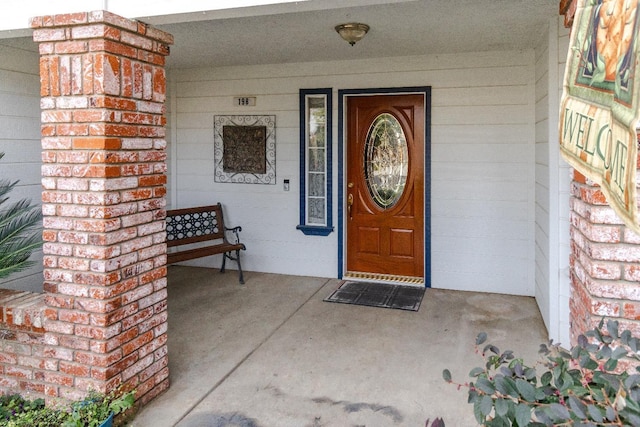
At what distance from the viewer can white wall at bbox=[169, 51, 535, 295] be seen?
4.89 meters

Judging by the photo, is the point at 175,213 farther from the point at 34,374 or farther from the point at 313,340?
the point at 34,374

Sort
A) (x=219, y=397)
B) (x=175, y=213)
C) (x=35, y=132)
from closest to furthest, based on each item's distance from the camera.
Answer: (x=219, y=397), (x=35, y=132), (x=175, y=213)

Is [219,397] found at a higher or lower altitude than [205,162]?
lower

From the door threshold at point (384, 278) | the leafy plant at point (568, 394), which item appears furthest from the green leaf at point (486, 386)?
the door threshold at point (384, 278)

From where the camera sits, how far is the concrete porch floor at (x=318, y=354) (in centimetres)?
274

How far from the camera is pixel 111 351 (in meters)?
2.51

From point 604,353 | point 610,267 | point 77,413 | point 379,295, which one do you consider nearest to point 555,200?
point 379,295

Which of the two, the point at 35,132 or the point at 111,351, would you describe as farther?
the point at 35,132

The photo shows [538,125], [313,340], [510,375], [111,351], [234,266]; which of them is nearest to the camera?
[510,375]

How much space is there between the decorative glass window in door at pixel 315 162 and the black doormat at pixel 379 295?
74 cm

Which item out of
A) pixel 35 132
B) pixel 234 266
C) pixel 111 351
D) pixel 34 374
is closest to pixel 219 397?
pixel 111 351

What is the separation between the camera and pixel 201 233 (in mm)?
5797

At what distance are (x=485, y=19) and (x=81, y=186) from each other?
3.05 metres

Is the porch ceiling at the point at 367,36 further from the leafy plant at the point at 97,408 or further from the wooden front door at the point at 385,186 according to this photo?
the leafy plant at the point at 97,408
